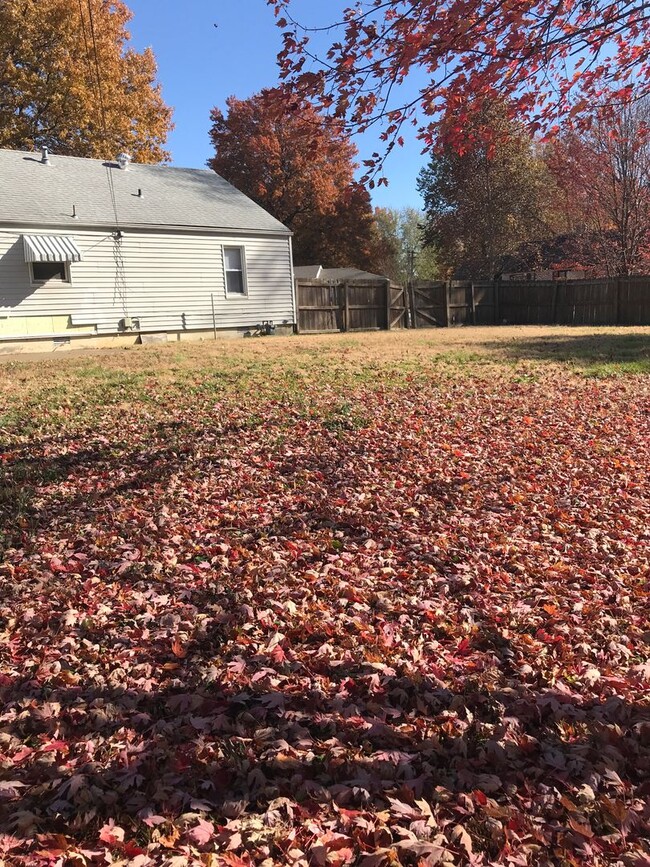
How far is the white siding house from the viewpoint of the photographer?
15281 mm

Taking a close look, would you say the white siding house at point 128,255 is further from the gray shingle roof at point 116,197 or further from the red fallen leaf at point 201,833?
the red fallen leaf at point 201,833

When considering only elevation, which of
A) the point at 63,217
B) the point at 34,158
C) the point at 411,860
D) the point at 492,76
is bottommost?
the point at 411,860

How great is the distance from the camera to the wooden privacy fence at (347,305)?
21.1 m

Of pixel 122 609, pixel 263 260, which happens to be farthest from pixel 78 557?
pixel 263 260

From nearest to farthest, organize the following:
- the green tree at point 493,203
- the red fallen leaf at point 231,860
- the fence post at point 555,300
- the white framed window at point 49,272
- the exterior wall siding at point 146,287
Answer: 1. the red fallen leaf at point 231,860
2. the exterior wall siding at point 146,287
3. the white framed window at point 49,272
4. the fence post at point 555,300
5. the green tree at point 493,203

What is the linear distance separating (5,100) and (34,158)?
38.6ft

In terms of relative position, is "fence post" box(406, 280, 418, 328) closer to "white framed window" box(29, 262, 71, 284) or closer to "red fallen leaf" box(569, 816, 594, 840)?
"white framed window" box(29, 262, 71, 284)

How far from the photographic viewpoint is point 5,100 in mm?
26375

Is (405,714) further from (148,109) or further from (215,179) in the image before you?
(148,109)

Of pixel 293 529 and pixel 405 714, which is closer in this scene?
pixel 405 714

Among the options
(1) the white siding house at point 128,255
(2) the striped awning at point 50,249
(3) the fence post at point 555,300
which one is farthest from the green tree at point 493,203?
(2) the striped awning at point 50,249

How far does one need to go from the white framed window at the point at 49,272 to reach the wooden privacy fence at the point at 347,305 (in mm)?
7430

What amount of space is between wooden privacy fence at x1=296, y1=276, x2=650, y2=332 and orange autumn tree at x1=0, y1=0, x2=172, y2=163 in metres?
12.0

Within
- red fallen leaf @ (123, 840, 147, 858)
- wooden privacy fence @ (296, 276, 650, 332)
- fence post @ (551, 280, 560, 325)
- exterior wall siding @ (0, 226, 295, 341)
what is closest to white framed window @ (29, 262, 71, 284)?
exterior wall siding @ (0, 226, 295, 341)
